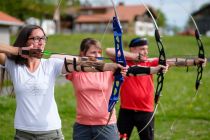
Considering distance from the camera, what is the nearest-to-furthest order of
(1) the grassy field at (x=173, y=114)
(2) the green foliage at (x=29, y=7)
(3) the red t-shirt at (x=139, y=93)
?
(3) the red t-shirt at (x=139, y=93), (1) the grassy field at (x=173, y=114), (2) the green foliage at (x=29, y=7)

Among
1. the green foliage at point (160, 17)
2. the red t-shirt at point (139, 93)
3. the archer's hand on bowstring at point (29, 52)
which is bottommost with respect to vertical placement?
the red t-shirt at point (139, 93)

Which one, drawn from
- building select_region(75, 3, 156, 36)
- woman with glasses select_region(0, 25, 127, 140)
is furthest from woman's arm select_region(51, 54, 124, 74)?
building select_region(75, 3, 156, 36)

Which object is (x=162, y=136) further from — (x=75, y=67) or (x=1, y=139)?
(x=75, y=67)

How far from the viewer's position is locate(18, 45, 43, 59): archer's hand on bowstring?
2.37 metres

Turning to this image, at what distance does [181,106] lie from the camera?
758cm

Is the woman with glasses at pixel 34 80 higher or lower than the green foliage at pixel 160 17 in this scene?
lower

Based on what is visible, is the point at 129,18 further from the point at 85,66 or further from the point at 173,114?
the point at 85,66

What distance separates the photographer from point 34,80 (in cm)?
240

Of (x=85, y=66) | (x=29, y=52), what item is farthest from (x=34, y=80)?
(x=85, y=66)

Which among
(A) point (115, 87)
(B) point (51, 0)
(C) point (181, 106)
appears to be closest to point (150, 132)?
(A) point (115, 87)

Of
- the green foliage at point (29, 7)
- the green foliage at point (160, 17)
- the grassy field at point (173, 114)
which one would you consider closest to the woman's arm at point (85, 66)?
the green foliage at point (160, 17)

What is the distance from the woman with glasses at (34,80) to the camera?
2.39 metres

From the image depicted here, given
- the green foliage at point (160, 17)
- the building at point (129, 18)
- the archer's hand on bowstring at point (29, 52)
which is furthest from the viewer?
the building at point (129, 18)

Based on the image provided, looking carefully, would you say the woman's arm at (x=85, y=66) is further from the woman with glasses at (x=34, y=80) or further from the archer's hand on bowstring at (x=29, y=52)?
the archer's hand on bowstring at (x=29, y=52)
